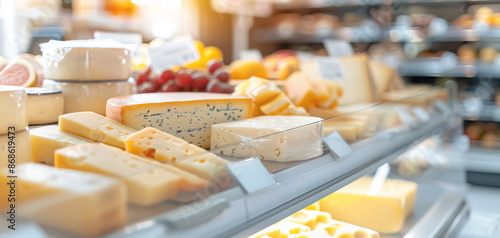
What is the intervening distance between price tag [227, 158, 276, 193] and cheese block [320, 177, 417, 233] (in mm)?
541

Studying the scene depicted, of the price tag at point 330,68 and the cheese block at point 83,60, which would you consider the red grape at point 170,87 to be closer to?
the cheese block at point 83,60

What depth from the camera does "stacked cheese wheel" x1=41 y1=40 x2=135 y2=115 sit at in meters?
1.10

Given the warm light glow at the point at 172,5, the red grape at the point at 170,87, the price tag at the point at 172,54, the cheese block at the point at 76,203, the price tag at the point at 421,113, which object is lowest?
the price tag at the point at 421,113

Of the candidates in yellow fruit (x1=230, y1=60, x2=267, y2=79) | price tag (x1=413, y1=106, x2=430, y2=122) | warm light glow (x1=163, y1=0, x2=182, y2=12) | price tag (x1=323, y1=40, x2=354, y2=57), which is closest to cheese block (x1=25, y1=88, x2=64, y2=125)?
yellow fruit (x1=230, y1=60, x2=267, y2=79)

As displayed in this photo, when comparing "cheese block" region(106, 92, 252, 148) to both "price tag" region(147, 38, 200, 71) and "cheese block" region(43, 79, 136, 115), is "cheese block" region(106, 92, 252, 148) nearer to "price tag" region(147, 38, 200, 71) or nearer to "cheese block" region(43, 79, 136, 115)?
"cheese block" region(43, 79, 136, 115)

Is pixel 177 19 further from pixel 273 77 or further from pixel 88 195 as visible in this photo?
pixel 88 195

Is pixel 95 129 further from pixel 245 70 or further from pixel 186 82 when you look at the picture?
pixel 245 70

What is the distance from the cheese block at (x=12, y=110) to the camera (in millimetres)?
733

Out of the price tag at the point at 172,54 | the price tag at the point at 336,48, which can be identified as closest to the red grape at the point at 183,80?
the price tag at the point at 172,54

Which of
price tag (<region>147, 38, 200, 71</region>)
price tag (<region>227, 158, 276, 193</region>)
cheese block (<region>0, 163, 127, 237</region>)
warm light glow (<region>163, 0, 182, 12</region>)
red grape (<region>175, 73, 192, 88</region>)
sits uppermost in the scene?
warm light glow (<region>163, 0, 182, 12</region>)

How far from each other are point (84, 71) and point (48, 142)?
288 millimetres

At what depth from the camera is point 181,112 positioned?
1.06 m

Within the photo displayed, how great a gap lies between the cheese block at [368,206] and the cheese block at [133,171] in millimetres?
761

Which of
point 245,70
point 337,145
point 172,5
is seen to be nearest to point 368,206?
point 337,145
